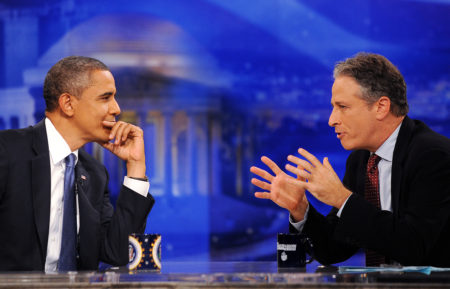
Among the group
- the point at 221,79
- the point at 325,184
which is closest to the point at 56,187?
the point at 325,184

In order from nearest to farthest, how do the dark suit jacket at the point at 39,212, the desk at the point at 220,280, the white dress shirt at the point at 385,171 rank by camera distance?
the desk at the point at 220,280 < the dark suit jacket at the point at 39,212 < the white dress shirt at the point at 385,171

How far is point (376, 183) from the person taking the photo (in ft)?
6.46

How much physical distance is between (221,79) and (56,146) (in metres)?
2.00

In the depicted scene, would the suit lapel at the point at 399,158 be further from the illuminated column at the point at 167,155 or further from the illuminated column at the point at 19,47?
the illuminated column at the point at 19,47

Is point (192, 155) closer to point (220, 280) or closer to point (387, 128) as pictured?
Result: point (387, 128)

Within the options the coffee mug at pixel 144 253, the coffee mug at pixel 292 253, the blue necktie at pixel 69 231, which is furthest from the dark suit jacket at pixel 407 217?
the blue necktie at pixel 69 231

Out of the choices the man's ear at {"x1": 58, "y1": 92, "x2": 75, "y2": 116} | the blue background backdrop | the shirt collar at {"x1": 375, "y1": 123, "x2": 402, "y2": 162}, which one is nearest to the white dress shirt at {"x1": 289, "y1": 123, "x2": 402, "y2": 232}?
the shirt collar at {"x1": 375, "y1": 123, "x2": 402, "y2": 162}

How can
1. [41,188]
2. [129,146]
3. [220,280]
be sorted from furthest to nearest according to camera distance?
[129,146], [41,188], [220,280]

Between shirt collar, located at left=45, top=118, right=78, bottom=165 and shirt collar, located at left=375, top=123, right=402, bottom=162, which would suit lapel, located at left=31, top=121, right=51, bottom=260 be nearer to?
shirt collar, located at left=45, top=118, right=78, bottom=165

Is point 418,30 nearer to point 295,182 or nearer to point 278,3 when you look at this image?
point 278,3

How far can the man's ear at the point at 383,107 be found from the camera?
6.43 feet

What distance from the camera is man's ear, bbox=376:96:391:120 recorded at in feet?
6.43

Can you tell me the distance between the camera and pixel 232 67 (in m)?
3.84

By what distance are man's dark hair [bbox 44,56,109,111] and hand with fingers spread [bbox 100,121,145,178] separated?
164mm
